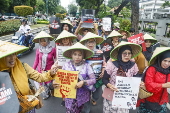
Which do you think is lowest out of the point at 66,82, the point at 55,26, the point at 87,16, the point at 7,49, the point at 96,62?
the point at 66,82

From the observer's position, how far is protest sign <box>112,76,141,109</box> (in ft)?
6.23

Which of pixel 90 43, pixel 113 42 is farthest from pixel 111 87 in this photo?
pixel 113 42

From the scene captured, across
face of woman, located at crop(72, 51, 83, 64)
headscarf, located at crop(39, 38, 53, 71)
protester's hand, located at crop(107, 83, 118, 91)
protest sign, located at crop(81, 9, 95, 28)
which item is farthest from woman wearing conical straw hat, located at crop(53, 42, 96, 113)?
protest sign, located at crop(81, 9, 95, 28)

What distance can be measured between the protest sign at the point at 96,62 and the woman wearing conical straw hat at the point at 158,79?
782mm

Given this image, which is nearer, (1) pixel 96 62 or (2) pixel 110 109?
(2) pixel 110 109

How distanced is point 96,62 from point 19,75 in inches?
50.3

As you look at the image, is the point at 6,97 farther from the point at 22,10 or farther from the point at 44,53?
the point at 22,10

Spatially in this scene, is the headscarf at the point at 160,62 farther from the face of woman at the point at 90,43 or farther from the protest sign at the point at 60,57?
the protest sign at the point at 60,57

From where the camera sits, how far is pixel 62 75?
207 cm

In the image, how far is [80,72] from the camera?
7.20ft

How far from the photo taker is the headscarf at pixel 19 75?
1.56m

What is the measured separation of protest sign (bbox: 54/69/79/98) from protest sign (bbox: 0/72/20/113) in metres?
0.73

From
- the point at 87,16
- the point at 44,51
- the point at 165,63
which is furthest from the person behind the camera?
the point at 87,16

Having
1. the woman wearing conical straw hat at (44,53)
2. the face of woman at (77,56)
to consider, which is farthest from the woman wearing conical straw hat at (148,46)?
the woman wearing conical straw hat at (44,53)
